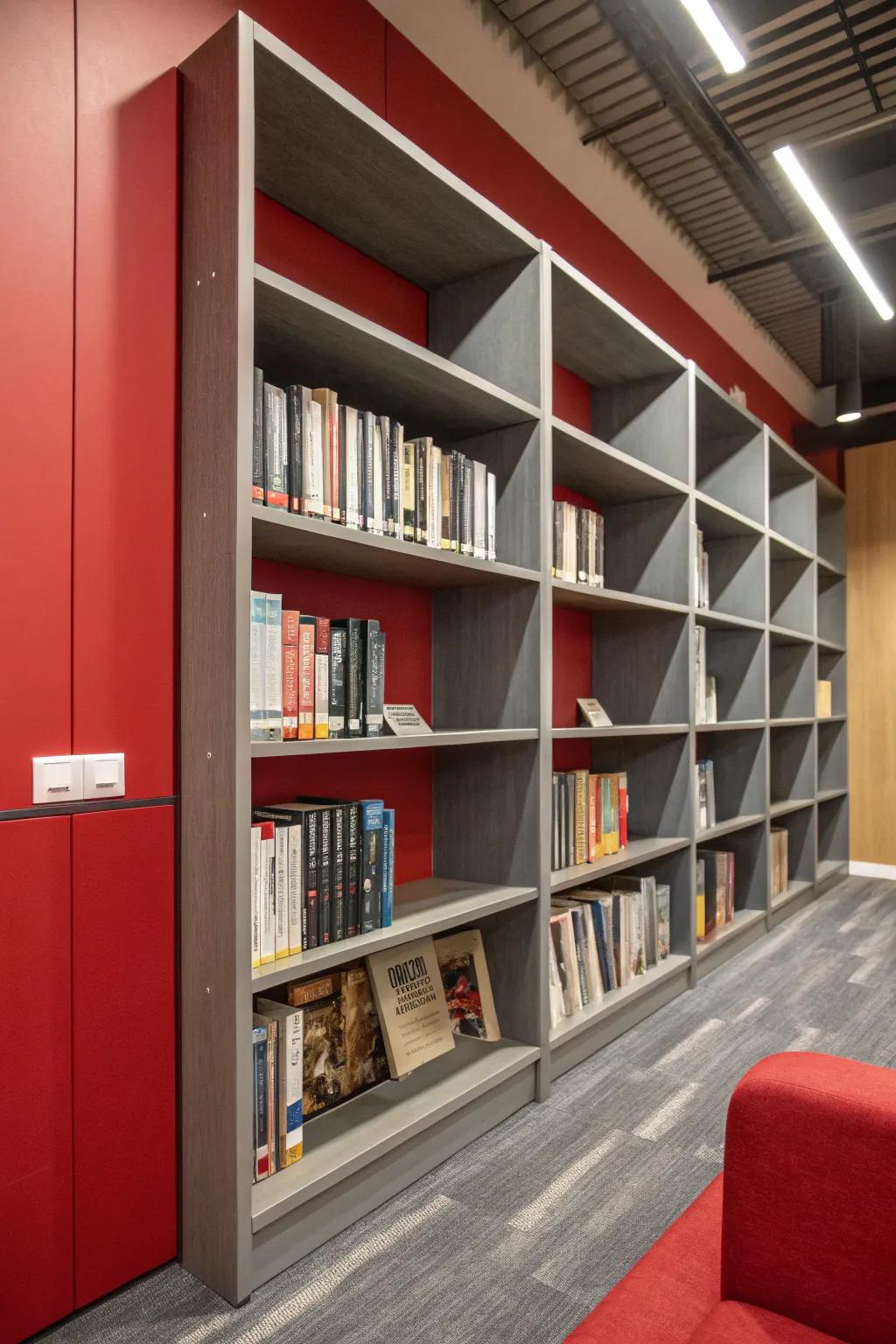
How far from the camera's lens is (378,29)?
2357 mm

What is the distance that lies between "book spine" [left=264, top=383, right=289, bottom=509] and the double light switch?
1.96 feet

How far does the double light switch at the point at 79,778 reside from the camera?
150 cm

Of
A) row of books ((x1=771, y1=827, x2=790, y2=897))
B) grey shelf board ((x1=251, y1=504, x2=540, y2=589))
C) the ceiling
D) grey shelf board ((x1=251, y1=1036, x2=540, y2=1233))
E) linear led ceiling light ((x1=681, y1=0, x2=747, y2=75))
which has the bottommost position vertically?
grey shelf board ((x1=251, y1=1036, x2=540, y2=1233))

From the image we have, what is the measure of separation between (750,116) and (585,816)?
9.33 ft

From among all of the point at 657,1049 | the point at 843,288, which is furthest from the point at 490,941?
the point at 843,288

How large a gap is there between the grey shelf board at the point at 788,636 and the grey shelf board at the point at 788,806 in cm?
89

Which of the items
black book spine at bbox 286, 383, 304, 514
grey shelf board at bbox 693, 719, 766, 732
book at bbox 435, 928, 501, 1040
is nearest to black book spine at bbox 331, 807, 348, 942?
book at bbox 435, 928, 501, 1040

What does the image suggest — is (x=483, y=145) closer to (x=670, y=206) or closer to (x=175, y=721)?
(x=670, y=206)

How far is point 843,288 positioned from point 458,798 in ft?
12.9

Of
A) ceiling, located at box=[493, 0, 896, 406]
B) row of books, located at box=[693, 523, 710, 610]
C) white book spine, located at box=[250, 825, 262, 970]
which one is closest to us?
white book spine, located at box=[250, 825, 262, 970]

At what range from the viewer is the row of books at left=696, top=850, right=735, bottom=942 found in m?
3.58

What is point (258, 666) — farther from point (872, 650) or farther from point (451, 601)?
point (872, 650)

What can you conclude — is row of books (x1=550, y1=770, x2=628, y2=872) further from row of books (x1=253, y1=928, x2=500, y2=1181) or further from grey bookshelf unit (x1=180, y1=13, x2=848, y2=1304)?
row of books (x1=253, y1=928, x2=500, y2=1181)

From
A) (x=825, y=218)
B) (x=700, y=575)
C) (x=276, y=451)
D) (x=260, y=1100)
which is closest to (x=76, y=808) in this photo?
(x=260, y=1100)
